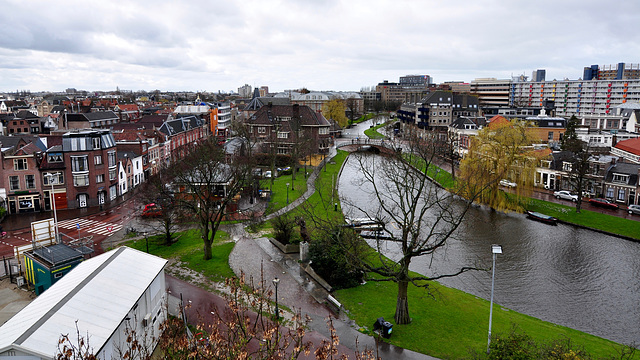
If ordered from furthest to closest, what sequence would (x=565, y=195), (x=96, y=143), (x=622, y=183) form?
(x=565, y=195) < (x=622, y=183) < (x=96, y=143)

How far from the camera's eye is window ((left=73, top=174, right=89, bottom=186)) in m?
42.8

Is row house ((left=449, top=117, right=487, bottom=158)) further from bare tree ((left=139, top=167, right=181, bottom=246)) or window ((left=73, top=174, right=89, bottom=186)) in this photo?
window ((left=73, top=174, right=89, bottom=186))

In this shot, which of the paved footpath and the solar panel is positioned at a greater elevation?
the solar panel

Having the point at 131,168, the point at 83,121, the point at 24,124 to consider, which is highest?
the point at 83,121

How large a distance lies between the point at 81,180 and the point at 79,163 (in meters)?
1.73

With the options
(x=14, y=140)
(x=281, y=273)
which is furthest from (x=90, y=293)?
(x=14, y=140)

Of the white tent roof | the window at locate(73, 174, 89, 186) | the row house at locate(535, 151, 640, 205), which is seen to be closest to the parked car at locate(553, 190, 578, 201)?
the row house at locate(535, 151, 640, 205)

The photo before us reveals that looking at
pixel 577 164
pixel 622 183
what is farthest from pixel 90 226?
pixel 622 183

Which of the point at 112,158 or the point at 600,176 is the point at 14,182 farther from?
the point at 600,176

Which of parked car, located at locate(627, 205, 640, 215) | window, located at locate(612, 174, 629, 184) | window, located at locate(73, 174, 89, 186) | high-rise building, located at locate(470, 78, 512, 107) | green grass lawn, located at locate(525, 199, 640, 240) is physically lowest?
green grass lawn, located at locate(525, 199, 640, 240)

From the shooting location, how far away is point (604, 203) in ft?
147

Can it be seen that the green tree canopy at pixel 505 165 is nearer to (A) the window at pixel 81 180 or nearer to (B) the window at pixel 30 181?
(A) the window at pixel 81 180

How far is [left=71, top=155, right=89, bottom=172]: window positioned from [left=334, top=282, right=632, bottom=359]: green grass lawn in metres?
32.1

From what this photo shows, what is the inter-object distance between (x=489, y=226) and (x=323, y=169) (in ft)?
101
